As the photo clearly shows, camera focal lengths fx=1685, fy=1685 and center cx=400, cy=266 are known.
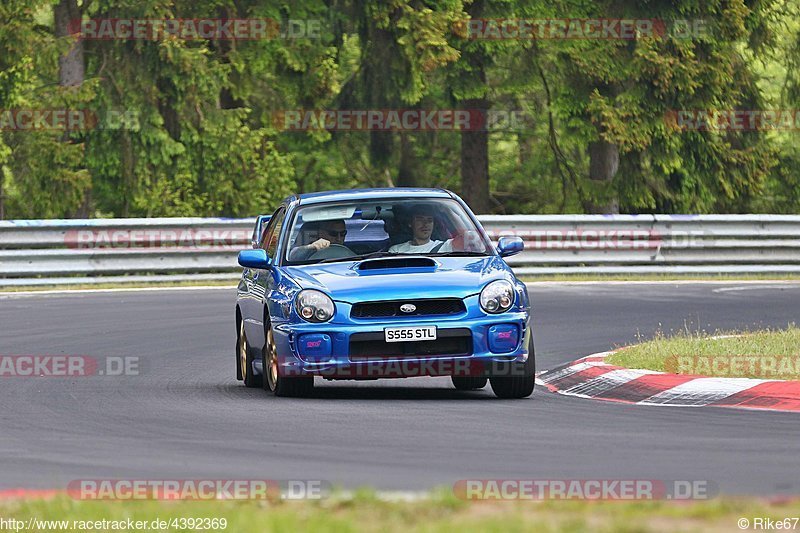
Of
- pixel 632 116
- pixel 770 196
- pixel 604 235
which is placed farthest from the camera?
pixel 770 196

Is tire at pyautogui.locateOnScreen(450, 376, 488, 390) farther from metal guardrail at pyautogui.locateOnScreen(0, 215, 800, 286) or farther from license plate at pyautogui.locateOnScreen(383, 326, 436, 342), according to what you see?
metal guardrail at pyautogui.locateOnScreen(0, 215, 800, 286)

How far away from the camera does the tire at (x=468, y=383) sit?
13266 mm

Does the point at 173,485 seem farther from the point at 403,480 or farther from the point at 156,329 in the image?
the point at 156,329

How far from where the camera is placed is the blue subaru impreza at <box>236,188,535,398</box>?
39.3 feet

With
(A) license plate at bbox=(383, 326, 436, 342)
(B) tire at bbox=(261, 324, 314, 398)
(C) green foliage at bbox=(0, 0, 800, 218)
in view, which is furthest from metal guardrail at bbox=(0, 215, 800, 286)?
(A) license plate at bbox=(383, 326, 436, 342)

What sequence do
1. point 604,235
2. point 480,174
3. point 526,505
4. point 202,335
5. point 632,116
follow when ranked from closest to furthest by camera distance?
1. point 526,505
2. point 202,335
3. point 604,235
4. point 632,116
5. point 480,174

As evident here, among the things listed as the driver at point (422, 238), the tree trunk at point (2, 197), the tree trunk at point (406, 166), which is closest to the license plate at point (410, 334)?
the driver at point (422, 238)

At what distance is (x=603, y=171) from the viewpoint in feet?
122

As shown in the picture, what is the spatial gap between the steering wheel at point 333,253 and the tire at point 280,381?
68 cm

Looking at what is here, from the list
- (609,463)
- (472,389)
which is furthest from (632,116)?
(609,463)

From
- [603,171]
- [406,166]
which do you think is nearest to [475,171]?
[603,171]

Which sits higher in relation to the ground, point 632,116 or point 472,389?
point 632,116

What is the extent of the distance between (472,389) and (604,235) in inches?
564

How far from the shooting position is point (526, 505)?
6.92m
